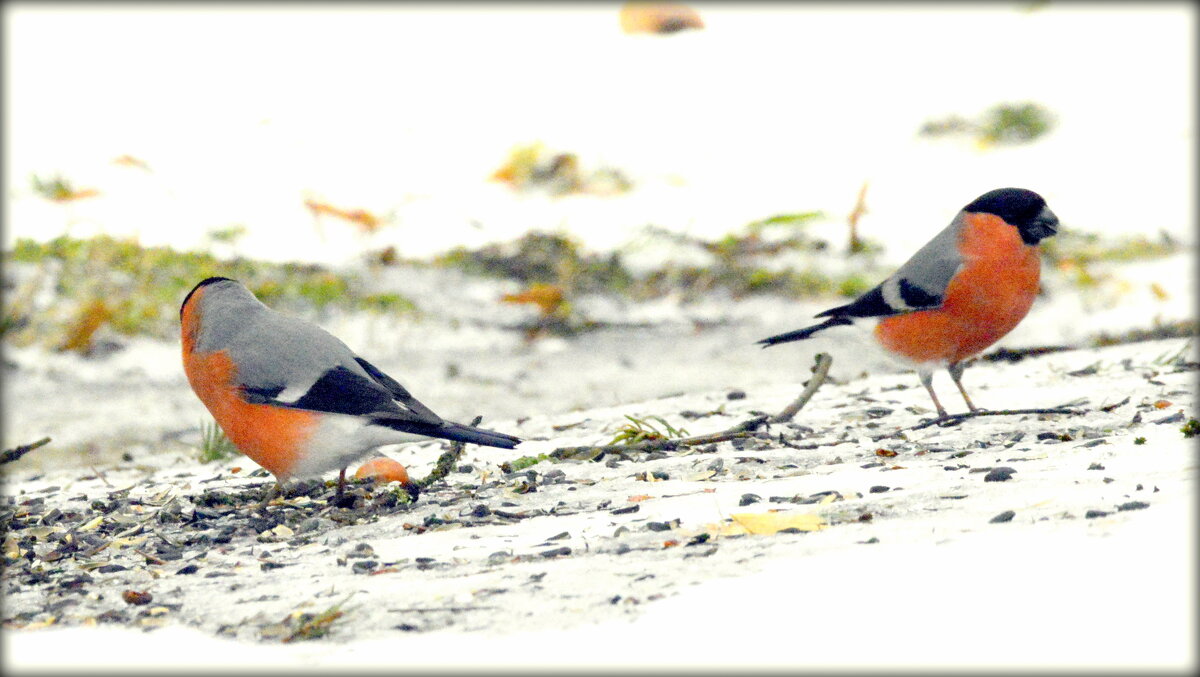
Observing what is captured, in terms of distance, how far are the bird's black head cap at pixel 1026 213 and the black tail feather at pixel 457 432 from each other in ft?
8.33

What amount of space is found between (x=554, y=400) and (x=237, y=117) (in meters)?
4.42

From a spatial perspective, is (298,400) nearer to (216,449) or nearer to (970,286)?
(216,449)

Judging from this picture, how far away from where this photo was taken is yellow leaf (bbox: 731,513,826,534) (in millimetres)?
3838

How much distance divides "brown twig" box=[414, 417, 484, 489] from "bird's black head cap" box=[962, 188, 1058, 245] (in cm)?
253

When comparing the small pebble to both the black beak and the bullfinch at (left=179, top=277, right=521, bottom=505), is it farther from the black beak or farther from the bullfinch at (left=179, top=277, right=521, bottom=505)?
the black beak

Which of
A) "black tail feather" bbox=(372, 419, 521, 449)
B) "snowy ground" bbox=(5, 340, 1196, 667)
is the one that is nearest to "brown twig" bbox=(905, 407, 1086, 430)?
"snowy ground" bbox=(5, 340, 1196, 667)

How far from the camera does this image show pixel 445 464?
515 cm

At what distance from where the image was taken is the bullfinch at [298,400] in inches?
194

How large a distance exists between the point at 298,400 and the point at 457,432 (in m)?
0.71

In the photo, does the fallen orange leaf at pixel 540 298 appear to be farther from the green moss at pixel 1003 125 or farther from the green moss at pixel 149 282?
the green moss at pixel 1003 125

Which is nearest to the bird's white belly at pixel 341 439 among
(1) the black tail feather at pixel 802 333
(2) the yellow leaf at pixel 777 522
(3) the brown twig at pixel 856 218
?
(2) the yellow leaf at pixel 777 522

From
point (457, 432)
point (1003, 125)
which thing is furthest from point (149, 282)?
point (1003, 125)

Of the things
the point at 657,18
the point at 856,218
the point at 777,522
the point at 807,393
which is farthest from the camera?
the point at 657,18

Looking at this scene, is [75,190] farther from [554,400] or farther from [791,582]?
[791,582]
